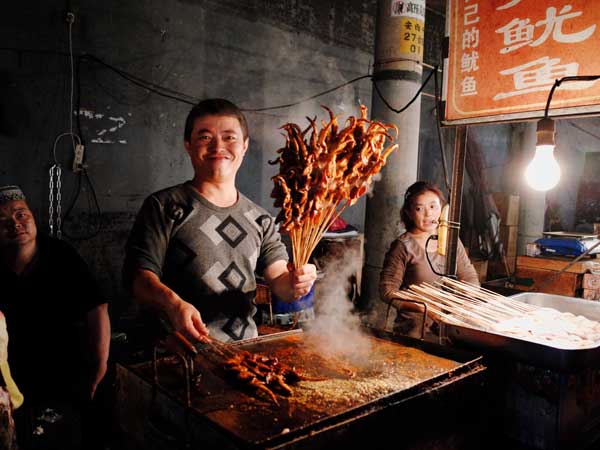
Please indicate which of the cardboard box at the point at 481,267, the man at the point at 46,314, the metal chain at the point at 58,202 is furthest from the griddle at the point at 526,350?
the cardboard box at the point at 481,267

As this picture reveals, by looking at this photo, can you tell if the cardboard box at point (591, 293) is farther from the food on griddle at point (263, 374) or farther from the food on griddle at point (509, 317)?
the food on griddle at point (263, 374)

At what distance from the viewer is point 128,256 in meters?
2.58

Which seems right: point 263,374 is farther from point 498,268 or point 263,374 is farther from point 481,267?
point 498,268

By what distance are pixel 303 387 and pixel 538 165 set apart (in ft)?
6.46

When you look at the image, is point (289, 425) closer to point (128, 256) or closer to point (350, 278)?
point (128, 256)

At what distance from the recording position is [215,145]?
2.73m

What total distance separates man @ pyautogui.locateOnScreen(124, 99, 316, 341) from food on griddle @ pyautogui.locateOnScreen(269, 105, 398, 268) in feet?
1.07

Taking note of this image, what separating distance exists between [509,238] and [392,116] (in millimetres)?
6323

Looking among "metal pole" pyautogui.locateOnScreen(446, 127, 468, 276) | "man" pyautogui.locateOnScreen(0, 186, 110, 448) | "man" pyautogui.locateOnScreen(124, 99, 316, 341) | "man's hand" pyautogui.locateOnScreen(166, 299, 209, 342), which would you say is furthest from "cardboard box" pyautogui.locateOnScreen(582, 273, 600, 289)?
"man's hand" pyautogui.locateOnScreen(166, 299, 209, 342)

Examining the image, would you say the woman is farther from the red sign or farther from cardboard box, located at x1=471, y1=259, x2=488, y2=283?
cardboard box, located at x1=471, y1=259, x2=488, y2=283

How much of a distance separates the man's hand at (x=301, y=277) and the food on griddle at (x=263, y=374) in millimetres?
424

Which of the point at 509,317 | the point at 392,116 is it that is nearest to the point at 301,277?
the point at 509,317

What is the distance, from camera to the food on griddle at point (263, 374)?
2.00 m

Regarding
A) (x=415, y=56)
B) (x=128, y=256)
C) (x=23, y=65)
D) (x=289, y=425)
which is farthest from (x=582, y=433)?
(x=23, y=65)
